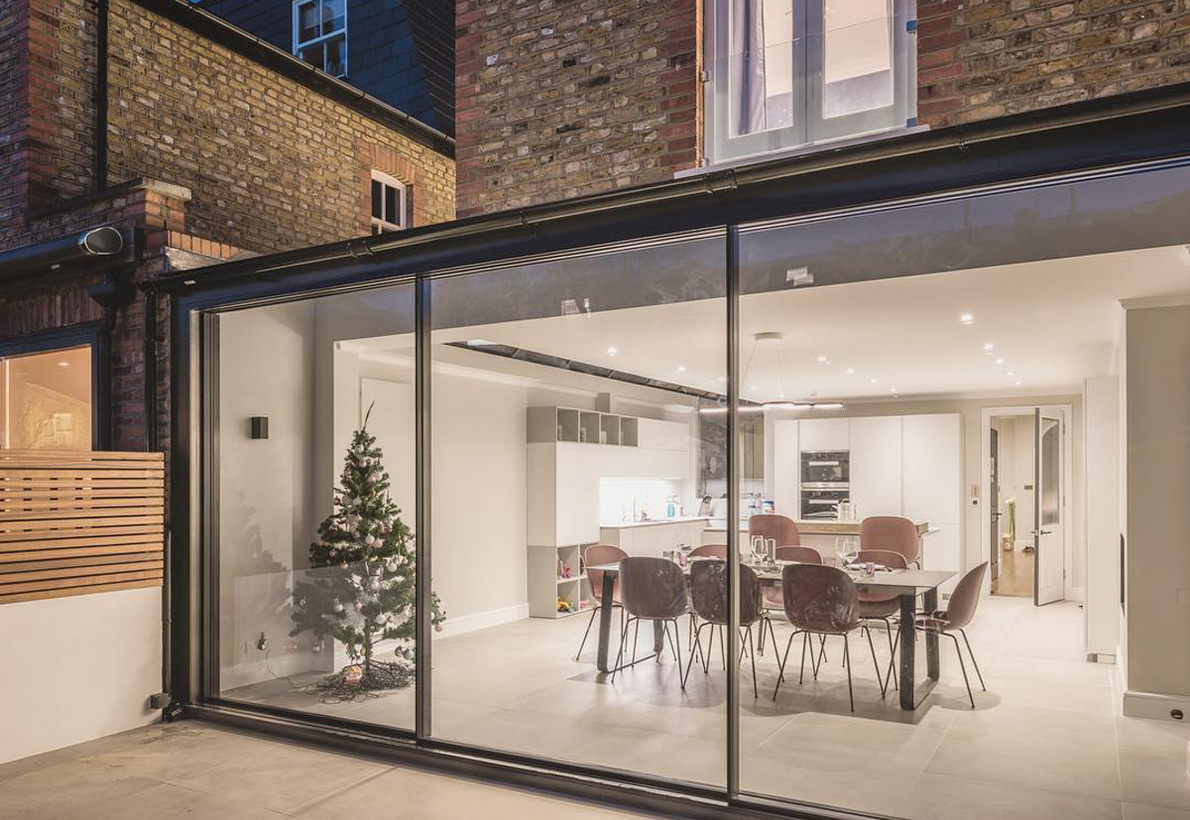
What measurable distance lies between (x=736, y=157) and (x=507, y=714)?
353 cm

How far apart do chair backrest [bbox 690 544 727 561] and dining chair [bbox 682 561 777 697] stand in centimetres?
3

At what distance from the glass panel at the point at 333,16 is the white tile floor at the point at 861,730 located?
8.44 metres

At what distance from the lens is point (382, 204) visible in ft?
32.7

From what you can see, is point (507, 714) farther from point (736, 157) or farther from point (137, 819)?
point (736, 157)

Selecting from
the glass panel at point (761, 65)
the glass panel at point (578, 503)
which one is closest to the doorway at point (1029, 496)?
the glass panel at point (578, 503)

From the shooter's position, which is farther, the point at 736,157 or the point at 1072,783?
the point at 736,157

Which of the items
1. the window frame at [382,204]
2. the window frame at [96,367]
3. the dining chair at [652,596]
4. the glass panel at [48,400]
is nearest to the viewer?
the dining chair at [652,596]

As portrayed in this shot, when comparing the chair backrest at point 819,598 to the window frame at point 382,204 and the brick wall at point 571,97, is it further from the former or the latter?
the window frame at point 382,204

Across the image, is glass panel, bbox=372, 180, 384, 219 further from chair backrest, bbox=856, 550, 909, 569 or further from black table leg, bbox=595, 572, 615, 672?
chair backrest, bbox=856, 550, 909, 569

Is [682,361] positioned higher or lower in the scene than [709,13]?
lower

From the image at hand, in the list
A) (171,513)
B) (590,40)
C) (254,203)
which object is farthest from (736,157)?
(254,203)

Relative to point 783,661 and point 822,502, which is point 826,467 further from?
point 783,661

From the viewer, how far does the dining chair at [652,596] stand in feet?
15.4

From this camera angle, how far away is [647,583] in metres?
5.00
